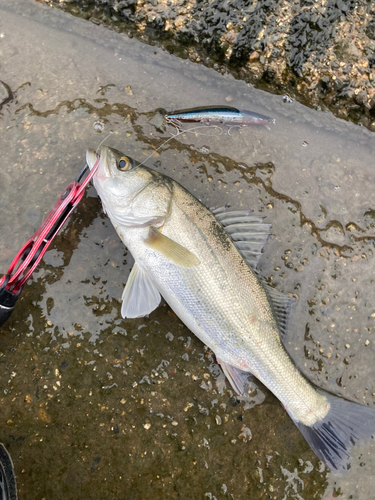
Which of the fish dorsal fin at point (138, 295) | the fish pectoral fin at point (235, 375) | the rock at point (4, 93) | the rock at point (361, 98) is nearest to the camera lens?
the fish dorsal fin at point (138, 295)

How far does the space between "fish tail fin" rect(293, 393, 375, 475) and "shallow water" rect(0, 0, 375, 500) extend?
0.73 ft

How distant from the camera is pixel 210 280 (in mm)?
2375

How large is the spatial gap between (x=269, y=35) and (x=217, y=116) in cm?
83

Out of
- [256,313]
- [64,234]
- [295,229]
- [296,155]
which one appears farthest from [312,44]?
[64,234]

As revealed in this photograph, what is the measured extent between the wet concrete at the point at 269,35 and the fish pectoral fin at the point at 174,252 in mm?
1744

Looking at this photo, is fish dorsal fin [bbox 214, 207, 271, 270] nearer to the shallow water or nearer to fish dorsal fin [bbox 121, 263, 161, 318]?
the shallow water

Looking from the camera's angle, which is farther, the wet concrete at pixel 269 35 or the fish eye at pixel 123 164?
the wet concrete at pixel 269 35

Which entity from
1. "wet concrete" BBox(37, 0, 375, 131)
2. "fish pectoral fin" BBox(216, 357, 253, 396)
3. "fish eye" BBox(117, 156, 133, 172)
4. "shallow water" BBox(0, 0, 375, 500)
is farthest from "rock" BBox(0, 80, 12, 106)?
"fish pectoral fin" BBox(216, 357, 253, 396)

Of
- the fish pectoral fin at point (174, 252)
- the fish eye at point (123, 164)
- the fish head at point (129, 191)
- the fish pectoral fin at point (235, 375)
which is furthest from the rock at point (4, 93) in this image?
the fish pectoral fin at point (235, 375)

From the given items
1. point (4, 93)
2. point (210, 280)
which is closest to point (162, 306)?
point (210, 280)

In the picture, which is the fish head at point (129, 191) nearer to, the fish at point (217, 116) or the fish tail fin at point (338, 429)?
the fish at point (217, 116)

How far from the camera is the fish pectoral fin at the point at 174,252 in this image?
A: 7.73ft

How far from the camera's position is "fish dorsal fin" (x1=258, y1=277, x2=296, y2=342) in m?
2.56

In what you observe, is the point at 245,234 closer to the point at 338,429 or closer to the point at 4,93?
the point at 338,429
